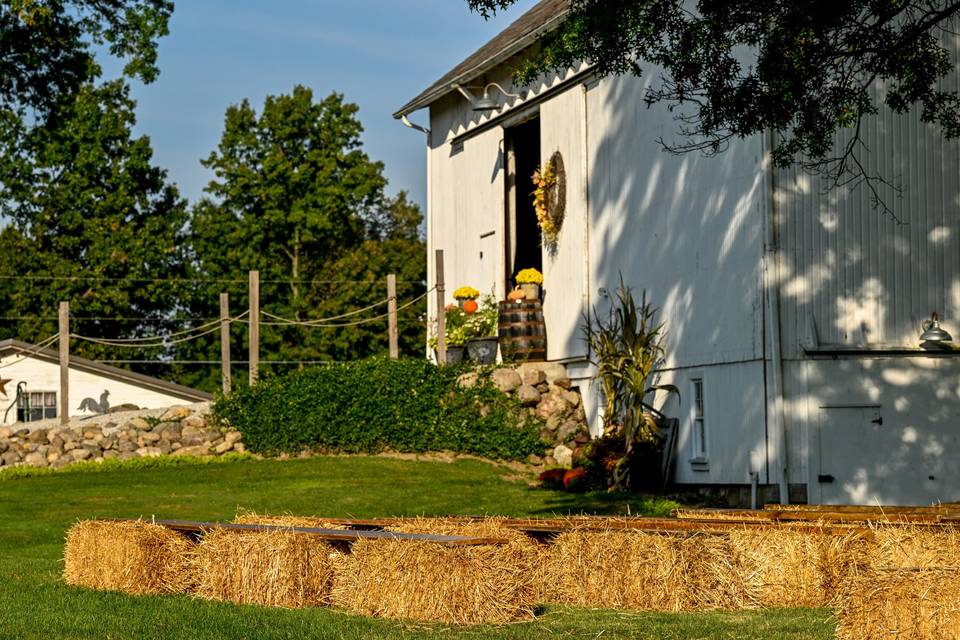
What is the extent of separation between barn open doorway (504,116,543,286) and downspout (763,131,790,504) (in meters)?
9.18

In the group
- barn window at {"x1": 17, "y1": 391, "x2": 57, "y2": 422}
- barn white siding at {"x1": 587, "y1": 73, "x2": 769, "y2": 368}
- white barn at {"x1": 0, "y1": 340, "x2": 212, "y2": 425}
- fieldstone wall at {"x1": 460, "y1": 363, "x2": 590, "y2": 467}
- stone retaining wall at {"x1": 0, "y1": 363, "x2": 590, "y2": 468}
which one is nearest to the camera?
barn white siding at {"x1": 587, "y1": 73, "x2": 769, "y2": 368}

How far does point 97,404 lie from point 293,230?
13504 mm

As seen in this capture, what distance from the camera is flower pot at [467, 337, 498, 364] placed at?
27.3m

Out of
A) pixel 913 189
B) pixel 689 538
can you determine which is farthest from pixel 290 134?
pixel 689 538

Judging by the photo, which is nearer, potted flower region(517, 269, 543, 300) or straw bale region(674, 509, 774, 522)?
straw bale region(674, 509, 774, 522)

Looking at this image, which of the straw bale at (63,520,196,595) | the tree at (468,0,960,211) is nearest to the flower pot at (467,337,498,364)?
the tree at (468,0,960,211)

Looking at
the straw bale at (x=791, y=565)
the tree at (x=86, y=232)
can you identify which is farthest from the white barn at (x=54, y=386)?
the straw bale at (x=791, y=565)

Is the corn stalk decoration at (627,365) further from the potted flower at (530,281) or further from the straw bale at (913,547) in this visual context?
the straw bale at (913,547)

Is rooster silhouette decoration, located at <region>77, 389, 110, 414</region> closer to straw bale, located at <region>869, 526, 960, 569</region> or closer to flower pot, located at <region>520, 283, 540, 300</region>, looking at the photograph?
flower pot, located at <region>520, 283, 540, 300</region>

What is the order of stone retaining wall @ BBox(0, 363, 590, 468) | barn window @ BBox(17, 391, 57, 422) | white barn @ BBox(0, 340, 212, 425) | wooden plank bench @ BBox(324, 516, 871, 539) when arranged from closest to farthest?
1. wooden plank bench @ BBox(324, 516, 871, 539)
2. stone retaining wall @ BBox(0, 363, 590, 468)
3. white barn @ BBox(0, 340, 212, 425)
4. barn window @ BBox(17, 391, 57, 422)

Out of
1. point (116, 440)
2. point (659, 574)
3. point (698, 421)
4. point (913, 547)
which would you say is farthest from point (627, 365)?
point (913, 547)

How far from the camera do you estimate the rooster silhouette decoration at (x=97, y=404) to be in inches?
1629

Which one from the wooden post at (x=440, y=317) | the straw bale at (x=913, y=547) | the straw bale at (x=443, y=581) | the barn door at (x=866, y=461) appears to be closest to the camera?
the straw bale at (x=443, y=581)

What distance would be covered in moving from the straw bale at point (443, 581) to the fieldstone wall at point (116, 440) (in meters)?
18.9
